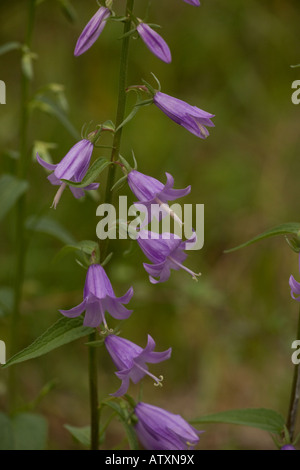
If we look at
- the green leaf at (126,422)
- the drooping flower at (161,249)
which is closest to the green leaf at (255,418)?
the green leaf at (126,422)

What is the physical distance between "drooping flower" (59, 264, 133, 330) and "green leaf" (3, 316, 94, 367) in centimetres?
10

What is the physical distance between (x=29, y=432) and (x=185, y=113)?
5.47ft

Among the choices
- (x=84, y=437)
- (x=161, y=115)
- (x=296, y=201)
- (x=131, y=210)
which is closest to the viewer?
(x=131, y=210)

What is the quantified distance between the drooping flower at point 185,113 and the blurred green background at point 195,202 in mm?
1200

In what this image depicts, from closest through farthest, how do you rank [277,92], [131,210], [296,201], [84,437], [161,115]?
[131,210], [84,437], [296,201], [161,115], [277,92]

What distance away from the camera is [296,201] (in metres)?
4.95

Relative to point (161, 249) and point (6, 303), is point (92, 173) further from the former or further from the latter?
point (6, 303)

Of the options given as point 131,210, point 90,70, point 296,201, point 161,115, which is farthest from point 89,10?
point 131,210

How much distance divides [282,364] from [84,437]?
2.05 m

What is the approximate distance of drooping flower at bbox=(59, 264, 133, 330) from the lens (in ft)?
6.32

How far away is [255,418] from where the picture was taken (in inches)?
88.4

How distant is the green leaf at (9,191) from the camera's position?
9.35 feet

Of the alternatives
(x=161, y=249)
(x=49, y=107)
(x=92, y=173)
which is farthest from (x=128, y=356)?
(x=49, y=107)

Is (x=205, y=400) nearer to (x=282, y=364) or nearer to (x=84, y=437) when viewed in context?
(x=282, y=364)
